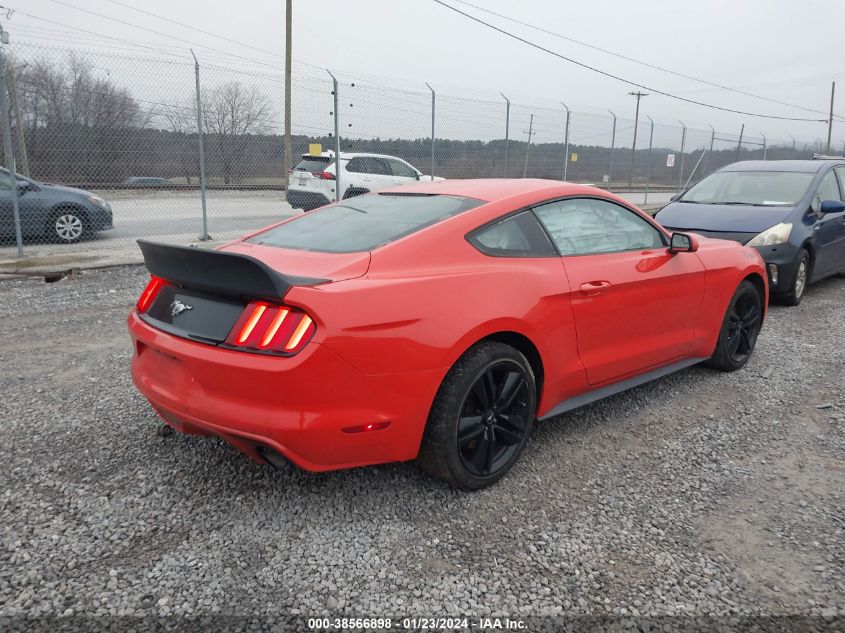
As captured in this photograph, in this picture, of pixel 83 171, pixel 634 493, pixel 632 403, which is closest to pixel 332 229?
pixel 634 493

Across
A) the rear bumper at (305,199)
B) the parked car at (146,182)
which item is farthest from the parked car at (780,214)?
the parked car at (146,182)

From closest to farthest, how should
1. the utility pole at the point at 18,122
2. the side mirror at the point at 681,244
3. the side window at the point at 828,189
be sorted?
1. the side mirror at the point at 681,244
2. the side window at the point at 828,189
3. the utility pole at the point at 18,122

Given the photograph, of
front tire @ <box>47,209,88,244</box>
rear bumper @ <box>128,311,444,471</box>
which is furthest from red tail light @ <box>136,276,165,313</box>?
front tire @ <box>47,209,88,244</box>

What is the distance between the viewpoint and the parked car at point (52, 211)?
9695 mm

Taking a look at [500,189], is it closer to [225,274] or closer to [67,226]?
[225,274]

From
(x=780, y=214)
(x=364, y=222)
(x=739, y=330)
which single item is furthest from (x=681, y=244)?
(x=780, y=214)

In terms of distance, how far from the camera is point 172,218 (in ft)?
41.2

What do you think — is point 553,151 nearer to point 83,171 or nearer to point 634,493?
point 83,171

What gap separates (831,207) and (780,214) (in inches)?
29.0

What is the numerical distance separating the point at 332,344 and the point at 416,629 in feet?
3.31

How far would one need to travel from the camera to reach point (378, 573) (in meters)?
2.38

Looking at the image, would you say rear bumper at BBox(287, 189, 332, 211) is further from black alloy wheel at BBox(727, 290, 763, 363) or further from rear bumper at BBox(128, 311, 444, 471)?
rear bumper at BBox(128, 311, 444, 471)

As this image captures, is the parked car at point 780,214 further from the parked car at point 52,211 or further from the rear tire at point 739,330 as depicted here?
the parked car at point 52,211

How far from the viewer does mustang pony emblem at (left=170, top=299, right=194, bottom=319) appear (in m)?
2.75
